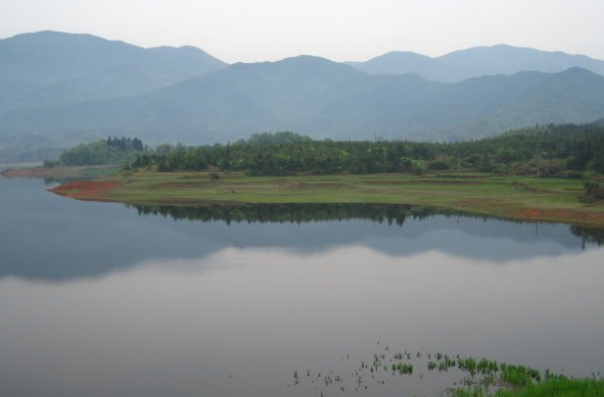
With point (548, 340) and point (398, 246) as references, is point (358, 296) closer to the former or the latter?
point (548, 340)

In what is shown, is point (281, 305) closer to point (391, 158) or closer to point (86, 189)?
point (86, 189)

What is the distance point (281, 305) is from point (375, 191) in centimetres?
6934

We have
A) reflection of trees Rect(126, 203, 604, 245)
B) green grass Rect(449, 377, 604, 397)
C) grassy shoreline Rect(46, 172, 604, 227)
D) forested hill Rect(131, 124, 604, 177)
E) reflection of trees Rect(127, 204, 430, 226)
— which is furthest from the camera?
forested hill Rect(131, 124, 604, 177)

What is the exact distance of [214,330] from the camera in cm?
3650

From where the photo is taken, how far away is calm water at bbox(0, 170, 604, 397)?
30.6 m

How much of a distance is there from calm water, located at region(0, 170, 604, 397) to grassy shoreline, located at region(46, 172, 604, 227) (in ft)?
34.8

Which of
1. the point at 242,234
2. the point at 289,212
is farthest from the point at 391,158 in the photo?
the point at 242,234

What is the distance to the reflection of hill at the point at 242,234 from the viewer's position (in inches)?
2329

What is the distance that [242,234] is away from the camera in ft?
235

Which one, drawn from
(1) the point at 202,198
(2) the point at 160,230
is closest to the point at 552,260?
(2) the point at 160,230

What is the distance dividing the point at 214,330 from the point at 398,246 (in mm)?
30907

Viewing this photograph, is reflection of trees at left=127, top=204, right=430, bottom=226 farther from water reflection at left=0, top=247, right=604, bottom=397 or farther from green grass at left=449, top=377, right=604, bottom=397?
green grass at left=449, top=377, right=604, bottom=397

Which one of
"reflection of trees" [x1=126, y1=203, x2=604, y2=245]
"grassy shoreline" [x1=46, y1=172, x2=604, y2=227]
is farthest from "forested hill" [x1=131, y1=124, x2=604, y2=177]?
"reflection of trees" [x1=126, y1=203, x2=604, y2=245]

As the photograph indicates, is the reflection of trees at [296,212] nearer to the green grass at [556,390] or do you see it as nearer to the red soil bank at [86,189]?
the red soil bank at [86,189]
